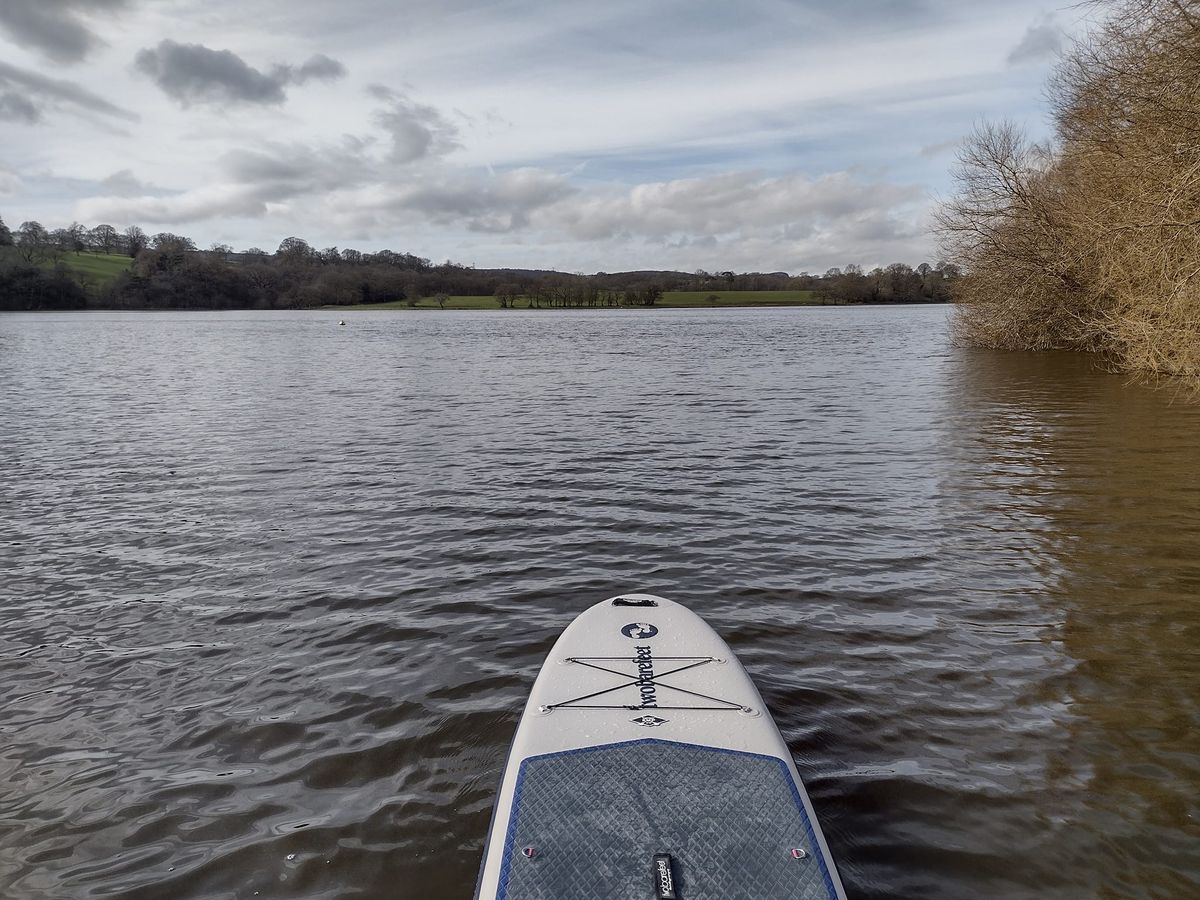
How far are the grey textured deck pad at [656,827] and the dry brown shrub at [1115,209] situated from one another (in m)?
14.0

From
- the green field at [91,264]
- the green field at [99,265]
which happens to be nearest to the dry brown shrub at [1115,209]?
the green field at [91,264]

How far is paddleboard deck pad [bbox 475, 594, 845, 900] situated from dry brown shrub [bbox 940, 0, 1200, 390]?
13529mm

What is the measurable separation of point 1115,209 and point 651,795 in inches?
745

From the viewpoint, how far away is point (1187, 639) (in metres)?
6.79

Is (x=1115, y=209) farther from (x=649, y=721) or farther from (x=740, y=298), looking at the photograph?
(x=740, y=298)

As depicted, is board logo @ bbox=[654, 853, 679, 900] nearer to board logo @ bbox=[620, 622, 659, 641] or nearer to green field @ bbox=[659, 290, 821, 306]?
board logo @ bbox=[620, 622, 659, 641]

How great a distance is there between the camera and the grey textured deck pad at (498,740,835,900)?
141 inches

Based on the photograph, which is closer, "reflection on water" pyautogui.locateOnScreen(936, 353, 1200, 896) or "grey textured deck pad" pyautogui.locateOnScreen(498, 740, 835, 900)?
"grey textured deck pad" pyautogui.locateOnScreen(498, 740, 835, 900)

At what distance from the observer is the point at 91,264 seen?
138 m

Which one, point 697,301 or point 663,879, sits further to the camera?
point 697,301

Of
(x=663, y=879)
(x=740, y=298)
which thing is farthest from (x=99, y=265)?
(x=663, y=879)

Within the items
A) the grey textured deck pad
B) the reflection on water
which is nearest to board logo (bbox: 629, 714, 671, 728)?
the grey textured deck pad

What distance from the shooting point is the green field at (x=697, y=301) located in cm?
14462

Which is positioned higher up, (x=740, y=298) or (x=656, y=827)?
(x=740, y=298)
